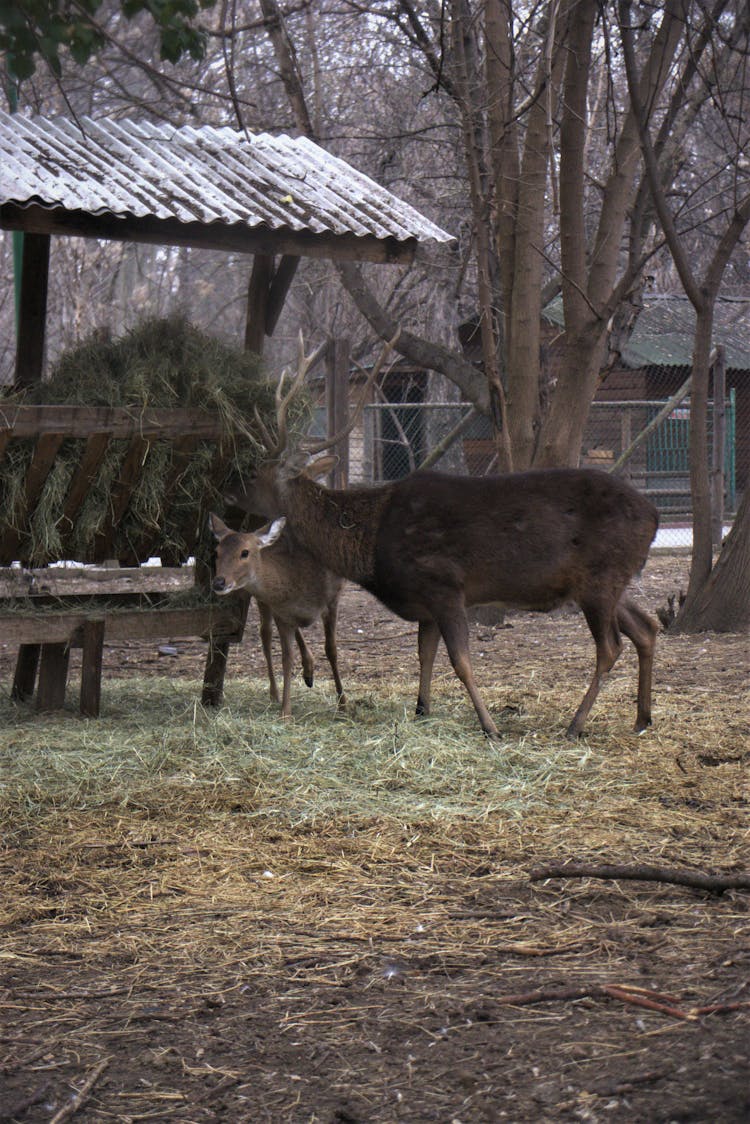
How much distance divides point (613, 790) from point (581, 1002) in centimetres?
257

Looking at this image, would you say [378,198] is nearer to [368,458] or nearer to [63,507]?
[63,507]

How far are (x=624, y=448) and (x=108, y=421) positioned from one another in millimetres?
14856

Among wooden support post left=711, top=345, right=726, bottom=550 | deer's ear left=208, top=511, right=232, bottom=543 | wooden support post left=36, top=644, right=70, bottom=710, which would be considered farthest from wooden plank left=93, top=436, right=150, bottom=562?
wooden support post left=711, top=345, right=726, bottom=550

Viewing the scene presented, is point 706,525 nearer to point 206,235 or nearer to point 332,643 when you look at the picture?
point 332,643

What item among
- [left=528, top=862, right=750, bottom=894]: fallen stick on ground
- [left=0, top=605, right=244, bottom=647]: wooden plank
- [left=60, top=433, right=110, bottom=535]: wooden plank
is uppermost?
[left=60, top=433, right=110, bottom=535]: wooden plank

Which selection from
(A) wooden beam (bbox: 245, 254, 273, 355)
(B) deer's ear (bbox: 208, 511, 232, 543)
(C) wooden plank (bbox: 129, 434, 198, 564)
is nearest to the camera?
(C) wooden plank (bbox: 129, 434, 198, 564)

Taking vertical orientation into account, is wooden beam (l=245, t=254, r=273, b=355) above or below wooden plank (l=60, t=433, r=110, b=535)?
above

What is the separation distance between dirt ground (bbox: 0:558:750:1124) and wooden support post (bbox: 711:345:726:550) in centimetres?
1114

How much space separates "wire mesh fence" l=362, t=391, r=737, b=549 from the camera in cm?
1751

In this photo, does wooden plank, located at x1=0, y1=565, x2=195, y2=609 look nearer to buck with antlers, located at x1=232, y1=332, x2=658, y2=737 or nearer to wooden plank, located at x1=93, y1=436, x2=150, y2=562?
wooden plank, located at x1=93, y1=436, x2=150, y2=562

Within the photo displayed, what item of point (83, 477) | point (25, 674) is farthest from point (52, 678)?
point (83, 477)

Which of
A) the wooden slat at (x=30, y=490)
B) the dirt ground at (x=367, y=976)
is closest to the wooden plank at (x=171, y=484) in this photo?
the wooden slat at (x=30, y=490)

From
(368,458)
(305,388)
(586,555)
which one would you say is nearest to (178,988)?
(586,555)

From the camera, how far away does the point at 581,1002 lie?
3730 millimetres
